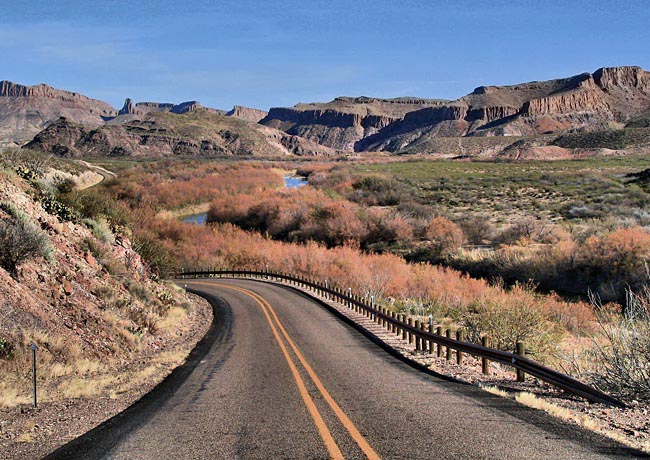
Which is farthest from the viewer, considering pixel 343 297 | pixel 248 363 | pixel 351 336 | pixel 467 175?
pixel 467 175

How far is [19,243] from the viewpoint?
12.2 m

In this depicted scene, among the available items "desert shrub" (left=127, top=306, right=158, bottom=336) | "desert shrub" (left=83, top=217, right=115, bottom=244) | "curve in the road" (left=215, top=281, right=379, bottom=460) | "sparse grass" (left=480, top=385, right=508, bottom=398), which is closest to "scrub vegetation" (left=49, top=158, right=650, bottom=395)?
"desert shrub" (left=83, top=217, right=115, bottom=244)

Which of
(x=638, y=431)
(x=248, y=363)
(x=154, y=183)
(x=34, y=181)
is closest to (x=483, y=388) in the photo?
(x=638, y=431)

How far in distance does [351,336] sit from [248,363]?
4.78m

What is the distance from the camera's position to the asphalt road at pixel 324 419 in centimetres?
613

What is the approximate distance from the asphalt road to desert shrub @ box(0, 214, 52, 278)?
4.31 meters

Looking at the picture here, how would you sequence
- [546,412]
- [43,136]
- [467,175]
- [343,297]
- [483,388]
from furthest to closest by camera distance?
[43,136] → [467,175] → [343,297] → [483,388] → [546,412]

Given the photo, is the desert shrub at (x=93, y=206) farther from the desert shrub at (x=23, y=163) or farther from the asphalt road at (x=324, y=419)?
the asphalt road at (x=324, y=419)

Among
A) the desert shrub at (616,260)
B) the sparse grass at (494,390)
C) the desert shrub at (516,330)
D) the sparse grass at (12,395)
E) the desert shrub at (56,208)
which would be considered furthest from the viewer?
the desert shrub at (616,260)

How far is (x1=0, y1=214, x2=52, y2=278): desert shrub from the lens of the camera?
1195cm

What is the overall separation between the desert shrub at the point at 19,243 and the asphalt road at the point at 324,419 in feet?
14.1

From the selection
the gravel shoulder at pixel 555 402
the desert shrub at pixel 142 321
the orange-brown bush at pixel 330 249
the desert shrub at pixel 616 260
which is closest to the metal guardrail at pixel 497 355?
the gravel shoulder at pixel 555 402

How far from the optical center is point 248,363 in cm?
1251

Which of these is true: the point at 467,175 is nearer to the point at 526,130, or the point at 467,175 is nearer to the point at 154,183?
the point at 154,183
